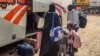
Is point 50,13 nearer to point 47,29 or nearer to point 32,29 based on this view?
point 47,29

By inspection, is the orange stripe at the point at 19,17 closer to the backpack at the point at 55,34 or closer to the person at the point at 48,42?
the person at the point at 48,42

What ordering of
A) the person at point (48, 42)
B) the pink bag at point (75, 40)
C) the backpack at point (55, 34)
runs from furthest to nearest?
the pink bag at point (75, 40) → the person at point (48, 42) → the backpack at point (55, 34)

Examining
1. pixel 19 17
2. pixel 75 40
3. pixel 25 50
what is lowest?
pixel 25 50

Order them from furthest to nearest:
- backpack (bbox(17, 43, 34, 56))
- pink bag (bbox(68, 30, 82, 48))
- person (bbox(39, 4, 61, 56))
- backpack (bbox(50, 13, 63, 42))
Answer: backpack (bbox(17, 43, 34, 56))
pink bag (bbox(68, 30, 82, 48))
person (bbox(39, 4, 61, 56))
backpack (bbox(50, 13, 63, 42))

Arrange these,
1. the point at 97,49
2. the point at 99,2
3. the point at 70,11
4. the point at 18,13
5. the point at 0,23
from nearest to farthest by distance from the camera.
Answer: the point at 0,23 < the point at 18,13 < the point at 97,49 < the point at 70,11 < the point at 99,2

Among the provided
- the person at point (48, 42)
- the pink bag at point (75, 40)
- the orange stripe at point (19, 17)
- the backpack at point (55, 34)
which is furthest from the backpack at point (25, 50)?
the backpack at point (55, 34)

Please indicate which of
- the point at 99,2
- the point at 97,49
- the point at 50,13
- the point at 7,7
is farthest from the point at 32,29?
the point at 99,2

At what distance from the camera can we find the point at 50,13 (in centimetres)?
620

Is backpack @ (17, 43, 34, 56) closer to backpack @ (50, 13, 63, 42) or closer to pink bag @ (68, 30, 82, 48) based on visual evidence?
pink bag @ (68, 30, 82, 48)

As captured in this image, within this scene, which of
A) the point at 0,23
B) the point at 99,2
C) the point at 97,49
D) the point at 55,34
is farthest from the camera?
the point at 99,2

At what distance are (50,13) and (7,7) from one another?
1581 millimetres

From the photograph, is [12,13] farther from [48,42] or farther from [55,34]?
[55,34]

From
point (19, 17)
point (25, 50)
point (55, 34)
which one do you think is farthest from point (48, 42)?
point (19, 17)

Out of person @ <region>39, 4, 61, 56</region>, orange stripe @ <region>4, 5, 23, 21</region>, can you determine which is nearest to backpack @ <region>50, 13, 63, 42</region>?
person @ <region>39, 4, 61, 56</region>
